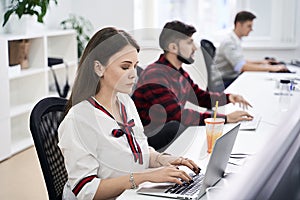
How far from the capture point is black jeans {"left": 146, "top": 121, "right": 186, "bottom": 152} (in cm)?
238

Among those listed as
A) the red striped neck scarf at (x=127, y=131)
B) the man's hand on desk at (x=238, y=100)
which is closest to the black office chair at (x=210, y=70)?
the man's hand on desk at (x=238, y=100)

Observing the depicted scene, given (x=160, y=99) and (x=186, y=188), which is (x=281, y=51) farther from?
(x=186, y=188)

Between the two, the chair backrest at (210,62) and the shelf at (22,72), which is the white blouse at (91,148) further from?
the chair backrest at (210,62)

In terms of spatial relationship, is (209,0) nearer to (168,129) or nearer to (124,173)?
(168,129)

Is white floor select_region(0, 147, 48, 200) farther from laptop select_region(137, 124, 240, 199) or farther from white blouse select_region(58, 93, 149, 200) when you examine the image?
laptop select_region(137, 124, 240, 199)

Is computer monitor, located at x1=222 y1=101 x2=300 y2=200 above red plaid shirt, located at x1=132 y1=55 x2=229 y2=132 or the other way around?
above

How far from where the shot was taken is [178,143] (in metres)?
2.18

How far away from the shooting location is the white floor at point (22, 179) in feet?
10.7

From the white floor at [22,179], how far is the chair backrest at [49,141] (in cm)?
155

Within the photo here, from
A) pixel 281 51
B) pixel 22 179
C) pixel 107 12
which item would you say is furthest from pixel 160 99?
pixel 281 51

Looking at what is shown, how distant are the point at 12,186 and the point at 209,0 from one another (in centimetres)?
374

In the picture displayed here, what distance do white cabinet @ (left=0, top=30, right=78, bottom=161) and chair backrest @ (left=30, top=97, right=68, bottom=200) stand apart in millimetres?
2210

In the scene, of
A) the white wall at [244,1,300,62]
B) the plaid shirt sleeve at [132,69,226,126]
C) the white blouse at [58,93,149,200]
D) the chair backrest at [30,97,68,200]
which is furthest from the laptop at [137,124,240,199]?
the white wall at [244,1,300,62]

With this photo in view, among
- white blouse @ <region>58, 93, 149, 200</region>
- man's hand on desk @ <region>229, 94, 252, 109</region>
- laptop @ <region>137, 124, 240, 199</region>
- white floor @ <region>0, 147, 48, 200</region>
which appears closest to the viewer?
laptop @ <region>137, 124, 240, 199</region>
